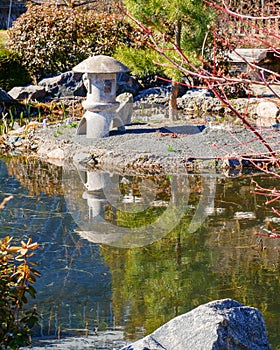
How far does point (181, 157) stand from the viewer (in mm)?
10625

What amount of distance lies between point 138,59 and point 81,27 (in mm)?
5646

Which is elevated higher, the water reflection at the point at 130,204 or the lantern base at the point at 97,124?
the lantern base at the point at 97,124

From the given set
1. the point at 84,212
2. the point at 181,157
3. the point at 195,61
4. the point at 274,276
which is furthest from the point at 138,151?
the point at 274,276

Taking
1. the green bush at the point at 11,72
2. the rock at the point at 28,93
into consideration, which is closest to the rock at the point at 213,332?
the rock at the point at 28,93

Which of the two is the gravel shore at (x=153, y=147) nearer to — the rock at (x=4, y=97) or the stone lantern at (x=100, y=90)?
the stone lantern at (x=100, y=90)

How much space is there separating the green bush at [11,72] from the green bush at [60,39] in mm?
170

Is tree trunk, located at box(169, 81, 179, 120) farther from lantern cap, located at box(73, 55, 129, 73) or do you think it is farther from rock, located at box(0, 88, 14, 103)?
rock, located at box(0, 88, 14, 103)

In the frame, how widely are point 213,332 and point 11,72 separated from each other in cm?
1450

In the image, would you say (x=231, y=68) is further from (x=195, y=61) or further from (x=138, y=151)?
(x=138, y=151)

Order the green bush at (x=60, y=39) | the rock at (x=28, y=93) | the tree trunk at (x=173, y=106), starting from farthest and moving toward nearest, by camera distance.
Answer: the green bush at (x=60, y=39)
the rock at (x=28, y=93)
the tree trunk at (x=173, y=106)

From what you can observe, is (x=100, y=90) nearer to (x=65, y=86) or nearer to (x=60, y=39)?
(x=65, y=86)

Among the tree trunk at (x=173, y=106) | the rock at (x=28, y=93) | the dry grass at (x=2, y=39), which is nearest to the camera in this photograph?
the tree trunk at (x=173, y=106)

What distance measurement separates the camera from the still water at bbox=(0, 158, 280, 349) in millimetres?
5535

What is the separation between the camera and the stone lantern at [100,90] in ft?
36.6
